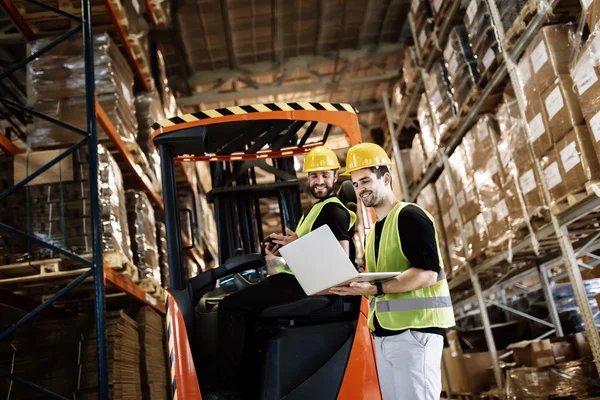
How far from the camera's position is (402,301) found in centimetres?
233

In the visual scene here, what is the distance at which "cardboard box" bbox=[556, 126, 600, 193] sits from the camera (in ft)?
13.9

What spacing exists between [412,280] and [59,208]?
3.33 m

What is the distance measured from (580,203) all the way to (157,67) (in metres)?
5.79

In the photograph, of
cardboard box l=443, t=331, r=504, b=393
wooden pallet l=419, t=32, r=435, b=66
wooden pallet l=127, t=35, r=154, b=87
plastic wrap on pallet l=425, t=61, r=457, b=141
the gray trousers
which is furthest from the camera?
wooden pallet l=419, t=32, r=435, b=66

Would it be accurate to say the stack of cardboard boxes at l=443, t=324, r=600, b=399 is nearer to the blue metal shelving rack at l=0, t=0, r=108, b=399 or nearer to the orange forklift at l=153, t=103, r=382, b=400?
the orange forklift at l=153, t=103, r=382, b=400

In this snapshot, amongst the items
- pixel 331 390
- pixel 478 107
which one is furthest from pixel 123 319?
pixel 478 107

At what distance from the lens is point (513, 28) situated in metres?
5.08

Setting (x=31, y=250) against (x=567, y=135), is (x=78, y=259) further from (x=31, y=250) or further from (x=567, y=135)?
(x=567, y=135)

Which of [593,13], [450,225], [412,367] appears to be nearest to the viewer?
[412,367]

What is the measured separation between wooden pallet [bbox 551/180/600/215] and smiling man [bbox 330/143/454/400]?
2314 millimetres

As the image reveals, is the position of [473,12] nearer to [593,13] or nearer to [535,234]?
[593,13]

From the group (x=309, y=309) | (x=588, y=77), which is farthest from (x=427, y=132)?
(x=309, y=309)

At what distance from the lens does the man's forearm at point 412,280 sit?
2.25 meters

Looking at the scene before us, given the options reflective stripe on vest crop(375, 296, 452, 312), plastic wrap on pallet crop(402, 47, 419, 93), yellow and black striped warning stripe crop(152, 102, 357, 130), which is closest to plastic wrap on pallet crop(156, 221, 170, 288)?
yellow and black striped warning stripe crop(152, 102, 357, 130)
